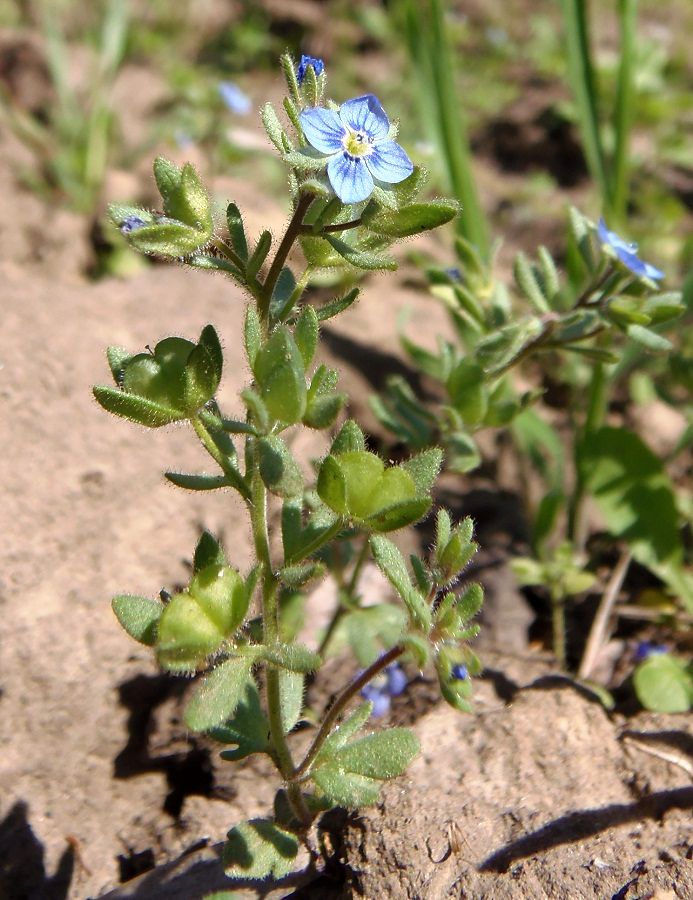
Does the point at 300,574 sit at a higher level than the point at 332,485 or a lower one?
lower

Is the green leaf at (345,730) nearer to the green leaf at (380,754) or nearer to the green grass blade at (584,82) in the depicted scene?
the green leaf at (380,754)

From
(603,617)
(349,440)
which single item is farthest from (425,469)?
(603,617)

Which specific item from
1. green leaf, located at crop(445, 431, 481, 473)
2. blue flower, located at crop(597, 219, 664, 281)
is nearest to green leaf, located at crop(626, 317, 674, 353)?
blue flower, located at crop(597, 219, 664, 281)

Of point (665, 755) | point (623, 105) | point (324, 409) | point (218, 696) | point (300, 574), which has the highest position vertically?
point (623, 105)

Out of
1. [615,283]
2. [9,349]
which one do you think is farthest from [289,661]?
[9,349]

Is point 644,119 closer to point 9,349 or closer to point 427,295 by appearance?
point 427,295

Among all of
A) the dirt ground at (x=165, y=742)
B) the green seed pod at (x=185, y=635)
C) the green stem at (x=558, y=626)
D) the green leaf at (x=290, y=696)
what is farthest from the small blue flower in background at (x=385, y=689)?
the green seed pod at (x=185, y=635)

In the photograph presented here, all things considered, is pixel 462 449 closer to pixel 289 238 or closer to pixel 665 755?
pixel 665 755

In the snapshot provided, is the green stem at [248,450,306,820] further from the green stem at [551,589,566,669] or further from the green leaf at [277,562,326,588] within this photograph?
the green stem at [551,589,566,669]
